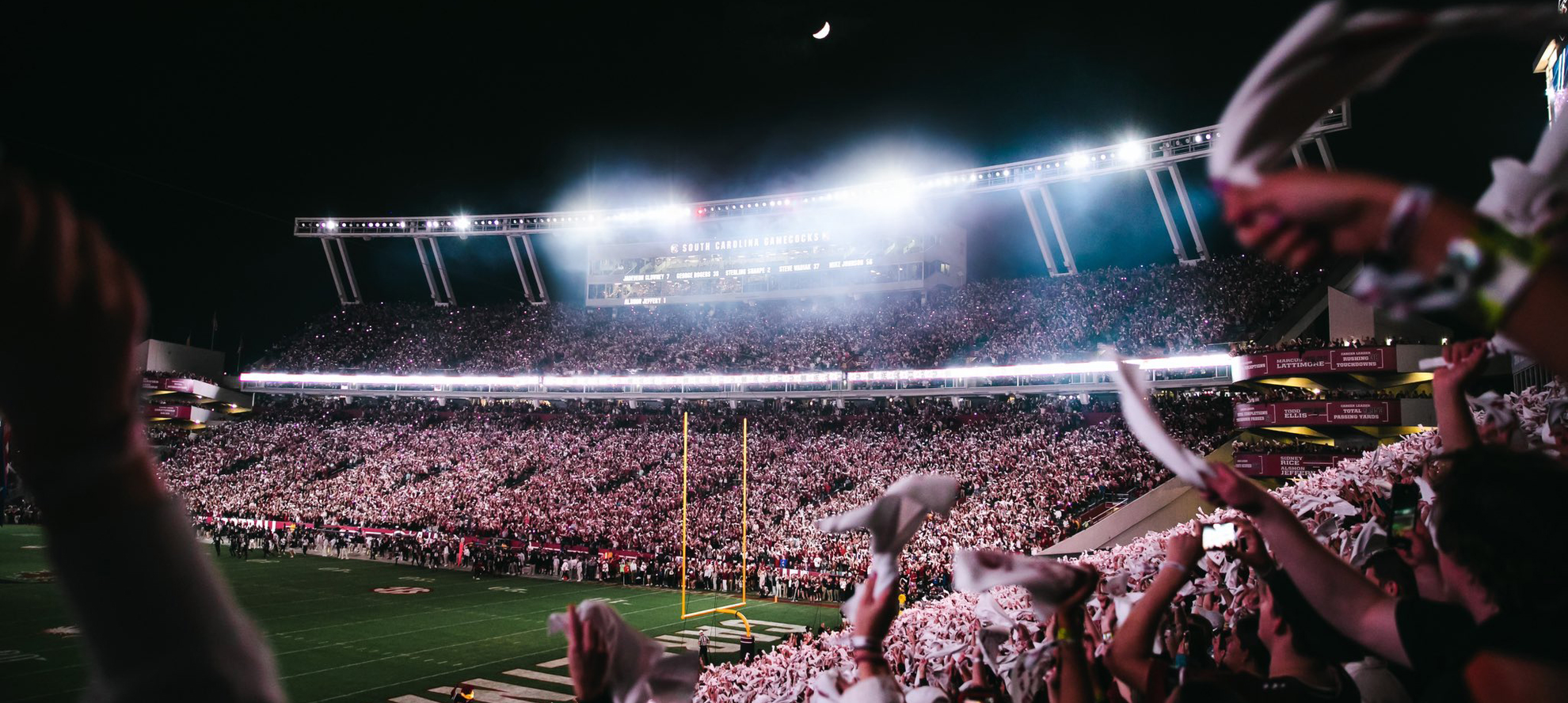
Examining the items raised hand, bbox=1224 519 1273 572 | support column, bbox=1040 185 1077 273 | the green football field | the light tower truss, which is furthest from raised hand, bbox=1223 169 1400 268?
support column, bbox=1040 185 1077 273

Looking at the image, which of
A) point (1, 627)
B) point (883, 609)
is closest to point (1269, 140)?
point (883, 609)

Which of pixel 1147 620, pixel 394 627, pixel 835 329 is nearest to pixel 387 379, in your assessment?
pixel 835 329

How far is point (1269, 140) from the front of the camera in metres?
1.56

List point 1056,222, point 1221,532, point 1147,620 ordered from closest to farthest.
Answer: point 1147,620, point 1221,532, point 1056,222

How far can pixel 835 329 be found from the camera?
51.2 m

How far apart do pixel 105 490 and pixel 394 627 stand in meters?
24.6

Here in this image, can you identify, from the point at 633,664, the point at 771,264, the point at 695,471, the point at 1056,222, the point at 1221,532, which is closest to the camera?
the point at 633,664

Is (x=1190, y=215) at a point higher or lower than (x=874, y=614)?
higher

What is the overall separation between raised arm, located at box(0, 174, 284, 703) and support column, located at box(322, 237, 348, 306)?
72.6m

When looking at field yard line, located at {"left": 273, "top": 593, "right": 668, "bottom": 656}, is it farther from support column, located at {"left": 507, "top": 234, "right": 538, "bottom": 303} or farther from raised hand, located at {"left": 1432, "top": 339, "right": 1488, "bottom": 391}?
support column, located at {"left": 507, "top": 234, "right": 538, "bottom": 303}

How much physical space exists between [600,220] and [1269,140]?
5861 cm

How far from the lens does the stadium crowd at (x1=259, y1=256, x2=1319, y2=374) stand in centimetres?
3916

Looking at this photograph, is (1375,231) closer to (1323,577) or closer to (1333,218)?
(1333,218)

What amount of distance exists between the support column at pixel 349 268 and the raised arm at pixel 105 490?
71.9 metres
